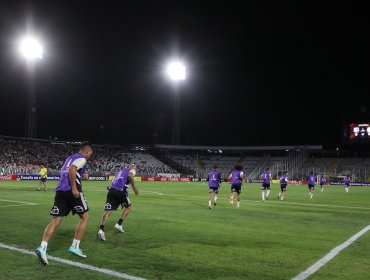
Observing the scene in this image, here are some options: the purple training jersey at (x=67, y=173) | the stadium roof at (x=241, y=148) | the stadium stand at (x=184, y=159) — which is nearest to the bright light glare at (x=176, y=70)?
the stadium stand at (x=184, y=159)

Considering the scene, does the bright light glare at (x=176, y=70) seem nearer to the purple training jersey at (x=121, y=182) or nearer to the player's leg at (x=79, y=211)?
the purple training jersey at (x=121, y=182)

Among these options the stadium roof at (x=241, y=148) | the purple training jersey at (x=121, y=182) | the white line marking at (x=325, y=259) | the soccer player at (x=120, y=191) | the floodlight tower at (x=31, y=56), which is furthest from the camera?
the stadium roof at (x=241, y=148)

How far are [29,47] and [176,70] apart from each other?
856 inches

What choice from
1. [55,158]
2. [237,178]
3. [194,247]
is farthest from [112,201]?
[55,158]

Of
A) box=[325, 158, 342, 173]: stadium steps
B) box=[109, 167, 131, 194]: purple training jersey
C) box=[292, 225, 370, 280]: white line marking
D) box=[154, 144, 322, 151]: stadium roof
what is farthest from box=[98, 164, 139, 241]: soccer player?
box=[325, 158, 342, 173]: stadium steps

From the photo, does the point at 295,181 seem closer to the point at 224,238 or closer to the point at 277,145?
the point at 277,145

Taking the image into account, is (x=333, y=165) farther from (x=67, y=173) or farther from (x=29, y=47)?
(x=67, y=173)

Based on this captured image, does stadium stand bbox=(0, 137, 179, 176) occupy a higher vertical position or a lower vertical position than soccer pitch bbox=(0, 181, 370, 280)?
higher

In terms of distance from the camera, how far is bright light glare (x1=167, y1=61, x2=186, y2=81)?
208ft

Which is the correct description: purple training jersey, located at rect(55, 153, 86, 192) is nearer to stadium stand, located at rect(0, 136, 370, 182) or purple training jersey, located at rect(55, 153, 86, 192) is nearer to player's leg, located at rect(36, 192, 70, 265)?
player's leg, located at rect(36, 192, 70, 265)

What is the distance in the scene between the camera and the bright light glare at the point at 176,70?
208ft

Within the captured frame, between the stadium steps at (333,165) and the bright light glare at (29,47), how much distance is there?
185 feet

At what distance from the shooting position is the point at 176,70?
209ft

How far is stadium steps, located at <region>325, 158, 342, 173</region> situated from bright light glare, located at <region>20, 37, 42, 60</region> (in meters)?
56.3
